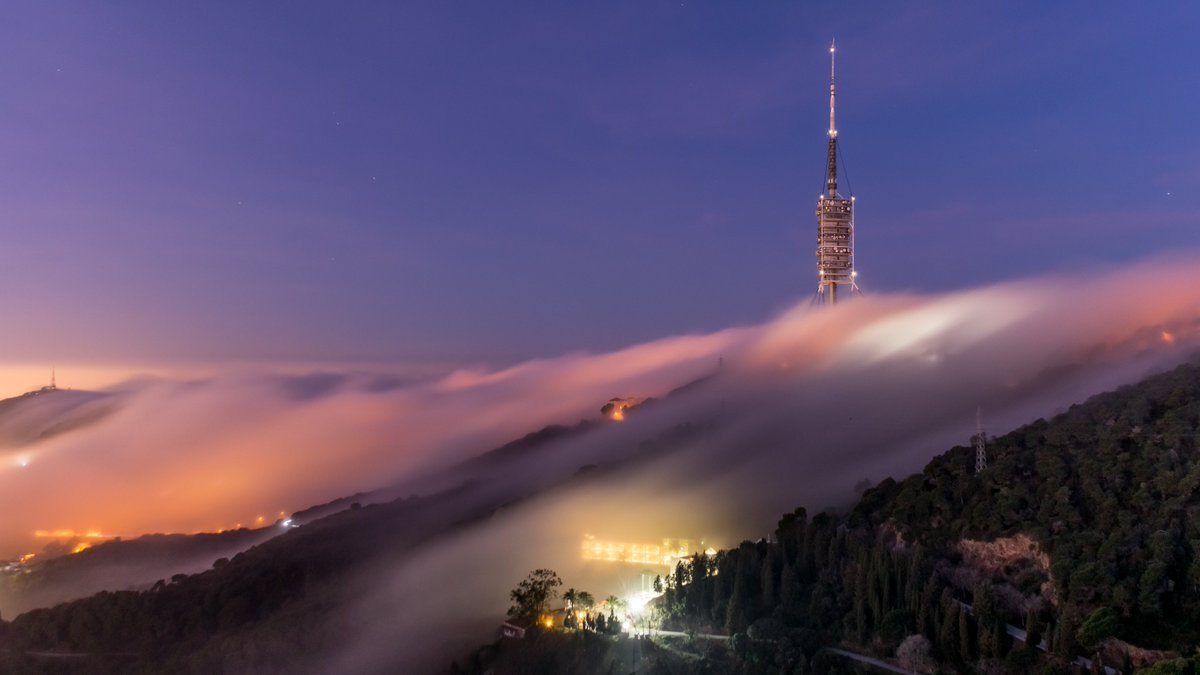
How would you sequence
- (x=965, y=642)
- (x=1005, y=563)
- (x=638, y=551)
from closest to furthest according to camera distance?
(x=965, y=642) < (x=1005, y=563) < (x=638, y=551)

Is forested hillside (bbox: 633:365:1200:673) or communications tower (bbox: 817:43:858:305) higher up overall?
communications tower (bbox: 817:43:858:305)

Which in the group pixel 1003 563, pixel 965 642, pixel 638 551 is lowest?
pixel 965 642

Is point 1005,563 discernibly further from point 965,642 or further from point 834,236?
point 834,236

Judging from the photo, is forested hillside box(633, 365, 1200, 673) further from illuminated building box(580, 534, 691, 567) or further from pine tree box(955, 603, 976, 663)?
illuminated building box(580, 534, 691, 567)

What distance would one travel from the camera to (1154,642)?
3591 cm

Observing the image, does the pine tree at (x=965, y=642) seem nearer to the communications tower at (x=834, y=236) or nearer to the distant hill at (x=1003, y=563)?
the distant hill at (x=1003, y=563)

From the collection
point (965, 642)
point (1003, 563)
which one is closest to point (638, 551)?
point (1003, 563)

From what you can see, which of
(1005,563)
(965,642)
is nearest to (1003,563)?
(1005,563)

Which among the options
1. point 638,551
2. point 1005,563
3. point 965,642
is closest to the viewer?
point 965,642

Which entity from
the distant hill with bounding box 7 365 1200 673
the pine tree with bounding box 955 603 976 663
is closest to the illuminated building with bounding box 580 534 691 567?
the distant hill with bounding box 7 365 1200 673

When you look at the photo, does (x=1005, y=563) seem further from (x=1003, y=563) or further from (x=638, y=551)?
(x=638, y=551)

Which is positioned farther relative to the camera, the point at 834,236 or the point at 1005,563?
the point at 834,236

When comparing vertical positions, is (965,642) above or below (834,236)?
below

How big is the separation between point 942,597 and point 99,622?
7666cm
